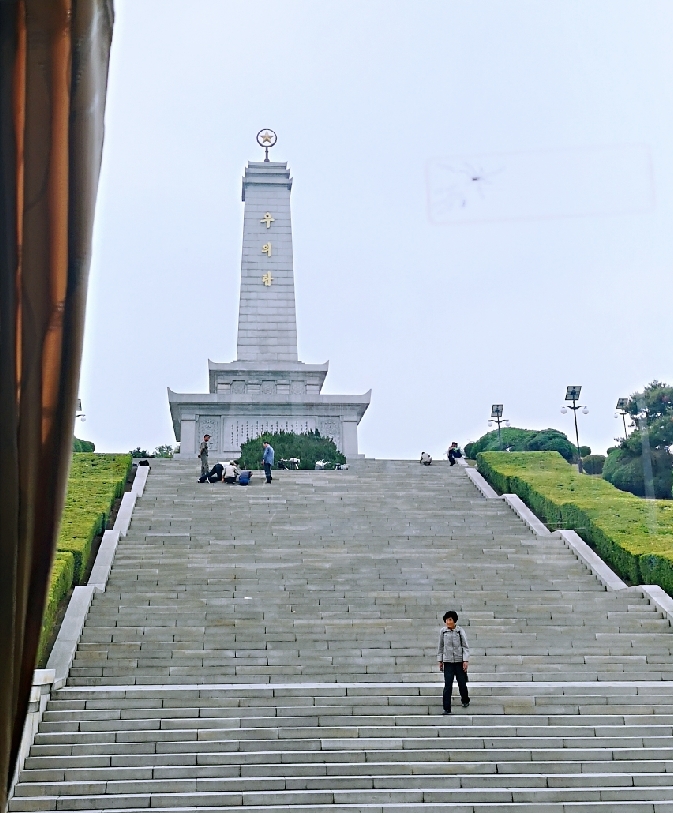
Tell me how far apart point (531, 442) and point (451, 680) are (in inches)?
1221

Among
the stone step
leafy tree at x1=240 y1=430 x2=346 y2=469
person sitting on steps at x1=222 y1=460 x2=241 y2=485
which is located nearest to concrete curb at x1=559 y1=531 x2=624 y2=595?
the stone step

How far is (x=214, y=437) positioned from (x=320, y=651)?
17.7m

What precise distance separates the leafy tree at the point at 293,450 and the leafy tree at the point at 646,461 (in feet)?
35.7

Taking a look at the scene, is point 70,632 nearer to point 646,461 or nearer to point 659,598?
point 659,598

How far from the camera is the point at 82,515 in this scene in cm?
1504

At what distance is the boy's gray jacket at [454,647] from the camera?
8648mm

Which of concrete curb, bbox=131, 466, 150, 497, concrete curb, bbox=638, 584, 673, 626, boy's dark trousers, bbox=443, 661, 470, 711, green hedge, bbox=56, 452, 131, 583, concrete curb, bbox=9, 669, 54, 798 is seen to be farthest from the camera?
concrete curb, bbox=131, 466, 150, 497

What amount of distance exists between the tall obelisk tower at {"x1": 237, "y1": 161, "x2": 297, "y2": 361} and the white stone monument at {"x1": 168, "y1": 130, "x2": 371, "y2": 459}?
0.03 meters

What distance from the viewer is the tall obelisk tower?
1153 inches

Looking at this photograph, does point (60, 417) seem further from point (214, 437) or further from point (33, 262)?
point (214, 437)

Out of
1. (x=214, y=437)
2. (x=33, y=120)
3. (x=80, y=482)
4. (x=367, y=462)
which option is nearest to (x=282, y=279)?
(x=214, y=437)

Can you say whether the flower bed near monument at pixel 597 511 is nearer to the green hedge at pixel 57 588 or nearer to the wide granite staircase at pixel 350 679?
the wide granite staircase at pixel 350 679

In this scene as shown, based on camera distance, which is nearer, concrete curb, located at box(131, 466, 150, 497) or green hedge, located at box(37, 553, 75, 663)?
green hedge, located at box(37, 553, 75, 663)

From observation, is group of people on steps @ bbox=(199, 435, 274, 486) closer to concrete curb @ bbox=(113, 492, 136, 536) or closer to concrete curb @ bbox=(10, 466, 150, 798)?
concrete curb @ bbox=(113, 492, 136, 536)
